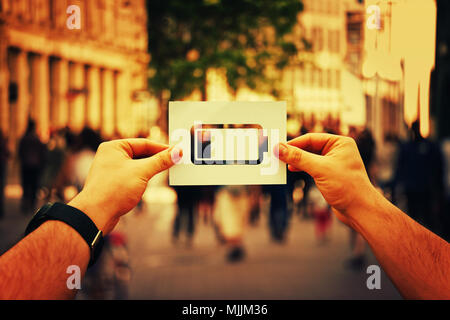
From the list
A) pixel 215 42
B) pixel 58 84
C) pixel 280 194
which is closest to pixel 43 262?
pixel 215 42

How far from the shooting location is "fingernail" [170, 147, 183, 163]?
1.04 m

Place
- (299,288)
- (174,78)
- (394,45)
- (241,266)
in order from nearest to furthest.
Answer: (394,45) → (174,78) → (299,288) → (241,266)

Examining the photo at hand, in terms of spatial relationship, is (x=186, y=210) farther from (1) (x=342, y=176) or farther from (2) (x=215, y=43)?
(1) (x=342, y=176)

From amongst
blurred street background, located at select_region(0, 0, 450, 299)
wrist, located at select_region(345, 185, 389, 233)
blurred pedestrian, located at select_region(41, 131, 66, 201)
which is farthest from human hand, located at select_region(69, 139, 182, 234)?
blurred pedestrian, located at select_region(41, 131, 66, 201)

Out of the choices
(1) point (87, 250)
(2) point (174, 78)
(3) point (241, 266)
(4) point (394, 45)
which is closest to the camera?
(1) point (87, 250)

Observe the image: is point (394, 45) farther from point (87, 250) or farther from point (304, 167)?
point (87, 250)

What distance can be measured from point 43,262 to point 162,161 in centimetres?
28

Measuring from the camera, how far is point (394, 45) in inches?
56.7

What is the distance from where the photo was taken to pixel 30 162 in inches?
415

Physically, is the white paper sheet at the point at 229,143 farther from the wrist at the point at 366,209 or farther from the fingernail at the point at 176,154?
the wrist at the point at 366,209

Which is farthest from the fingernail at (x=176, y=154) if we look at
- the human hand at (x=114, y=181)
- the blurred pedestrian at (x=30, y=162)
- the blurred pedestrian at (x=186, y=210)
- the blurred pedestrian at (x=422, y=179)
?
the blurred pedestrian at (x=30, y=162)

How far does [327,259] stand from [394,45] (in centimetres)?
564

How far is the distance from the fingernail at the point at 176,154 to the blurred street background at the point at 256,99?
535 millimetres
